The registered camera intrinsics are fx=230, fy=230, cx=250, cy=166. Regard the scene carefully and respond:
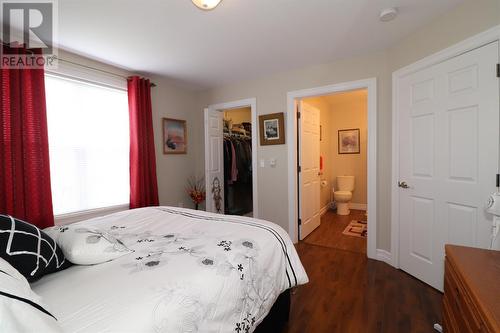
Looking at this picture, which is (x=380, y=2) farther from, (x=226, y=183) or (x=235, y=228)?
(x=226, y=183)

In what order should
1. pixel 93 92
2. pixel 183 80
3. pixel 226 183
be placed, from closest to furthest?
pixel 93 92 < pixel 183 80 < pixel 226 183

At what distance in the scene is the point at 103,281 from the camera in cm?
94

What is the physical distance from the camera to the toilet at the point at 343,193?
4.60 meters

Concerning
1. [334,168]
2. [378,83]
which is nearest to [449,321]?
[378,83]

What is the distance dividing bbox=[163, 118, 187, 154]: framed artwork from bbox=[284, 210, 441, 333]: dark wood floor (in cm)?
245

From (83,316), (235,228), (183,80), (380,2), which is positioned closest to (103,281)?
(83,316)

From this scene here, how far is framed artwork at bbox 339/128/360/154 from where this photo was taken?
5.05m

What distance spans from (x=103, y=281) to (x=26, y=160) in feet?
6.23

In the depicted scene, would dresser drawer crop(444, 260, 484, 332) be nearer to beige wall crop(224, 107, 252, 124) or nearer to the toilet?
the toilet

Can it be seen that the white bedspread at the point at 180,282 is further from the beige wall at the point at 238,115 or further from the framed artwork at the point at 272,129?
the beige wall at the point at 238,115

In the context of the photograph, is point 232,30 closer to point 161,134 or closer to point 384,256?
point 161,134

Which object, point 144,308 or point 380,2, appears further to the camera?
point 380,2

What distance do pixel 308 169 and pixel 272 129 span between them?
0.81 meters

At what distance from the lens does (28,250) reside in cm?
94
